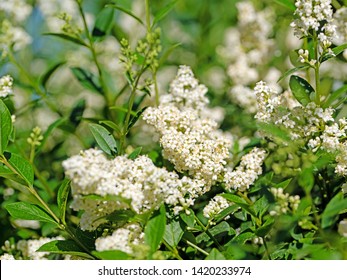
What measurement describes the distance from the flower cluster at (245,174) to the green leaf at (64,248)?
0.31 metres

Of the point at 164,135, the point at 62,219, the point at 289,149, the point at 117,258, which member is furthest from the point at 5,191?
the point at 289,149

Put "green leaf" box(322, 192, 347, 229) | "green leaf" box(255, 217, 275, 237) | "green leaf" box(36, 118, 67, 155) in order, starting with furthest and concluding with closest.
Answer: "green leaf" box(36, 118, 67, 155)
"green leaf" box(255, 217, 275, 237)
"green leaf" box(322, 192, 347, 229)

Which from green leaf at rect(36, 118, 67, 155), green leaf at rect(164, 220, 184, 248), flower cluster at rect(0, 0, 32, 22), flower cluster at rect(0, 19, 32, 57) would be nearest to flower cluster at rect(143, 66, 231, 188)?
green leaf at rect(164, 220, 184, 248)

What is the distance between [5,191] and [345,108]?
92 centimetres

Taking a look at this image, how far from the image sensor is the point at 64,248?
1.08 metres

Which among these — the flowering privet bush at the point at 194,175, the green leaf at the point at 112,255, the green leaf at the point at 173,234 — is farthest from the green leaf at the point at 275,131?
the green leaf at the point at 112,255

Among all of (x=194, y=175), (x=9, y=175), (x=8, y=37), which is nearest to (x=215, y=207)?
(x=194, y=175)

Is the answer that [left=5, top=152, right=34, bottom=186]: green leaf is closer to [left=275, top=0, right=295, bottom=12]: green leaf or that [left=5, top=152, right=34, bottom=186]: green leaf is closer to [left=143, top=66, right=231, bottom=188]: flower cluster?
[left=143, top=66, right=231, bottom=188]: flower cluster

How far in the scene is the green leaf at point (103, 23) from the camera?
5.45 feet

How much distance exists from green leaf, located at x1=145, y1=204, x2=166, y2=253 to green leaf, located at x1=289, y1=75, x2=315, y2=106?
0.40 meters

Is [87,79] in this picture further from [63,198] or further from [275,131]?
[275,131]

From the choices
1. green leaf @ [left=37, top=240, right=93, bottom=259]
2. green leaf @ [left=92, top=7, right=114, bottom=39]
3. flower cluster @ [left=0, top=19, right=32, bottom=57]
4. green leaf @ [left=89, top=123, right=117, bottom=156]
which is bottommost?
green leaf @ [left=37, top=240, right=93, bottom=259]

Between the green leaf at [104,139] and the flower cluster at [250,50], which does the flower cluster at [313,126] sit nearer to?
the green leaf at [104,139]

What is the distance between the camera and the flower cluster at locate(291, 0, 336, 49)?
107 cm
